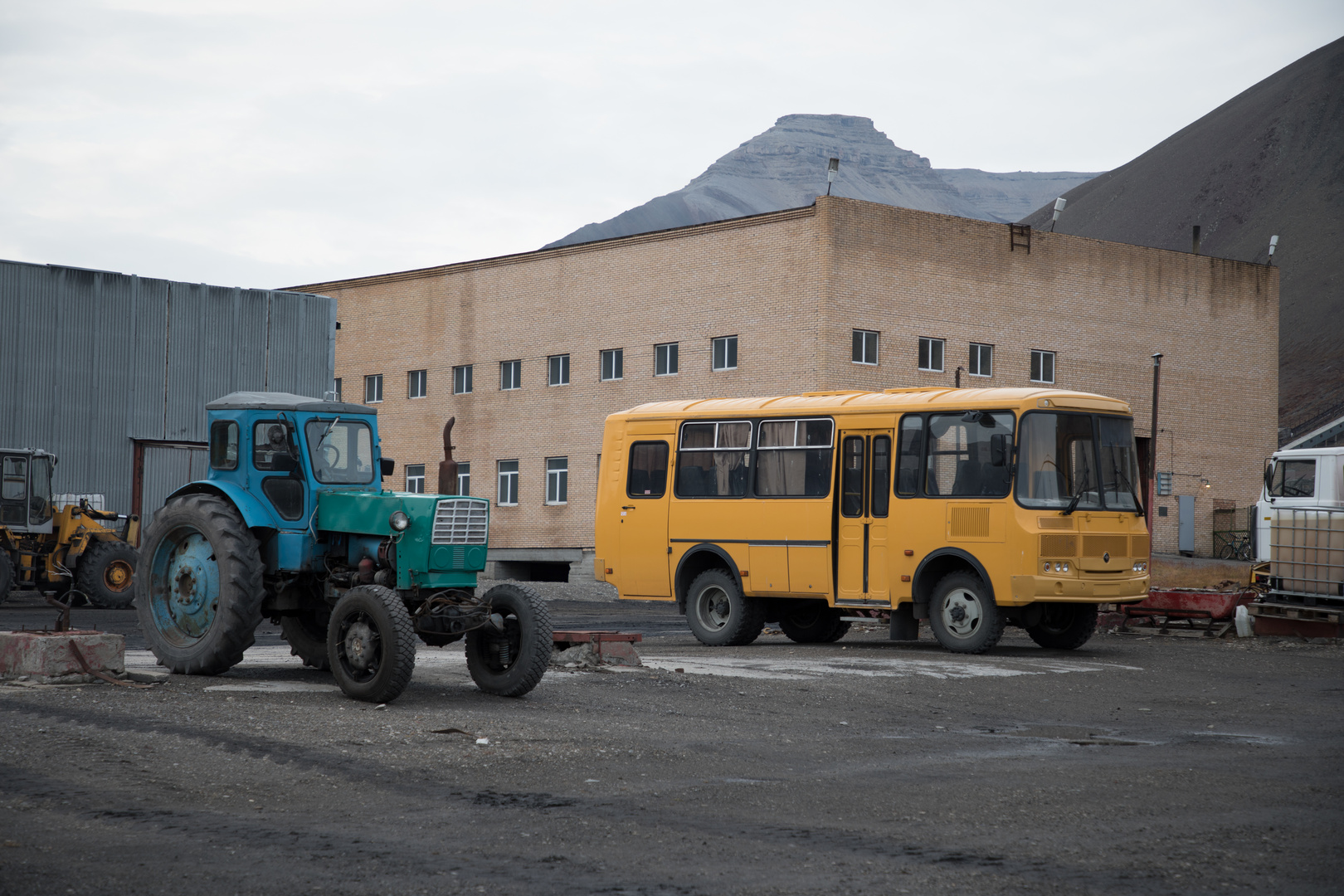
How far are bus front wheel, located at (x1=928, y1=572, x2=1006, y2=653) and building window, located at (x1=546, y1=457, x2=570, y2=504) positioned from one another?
30794 mm

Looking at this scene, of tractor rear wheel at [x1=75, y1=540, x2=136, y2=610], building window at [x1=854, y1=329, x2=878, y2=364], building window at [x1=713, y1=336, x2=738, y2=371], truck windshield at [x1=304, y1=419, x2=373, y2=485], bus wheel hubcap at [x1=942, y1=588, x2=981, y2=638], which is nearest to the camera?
truck windshield at [x1=304, y1=419, x2=373, y2=485]

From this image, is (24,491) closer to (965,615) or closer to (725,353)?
(965,615)

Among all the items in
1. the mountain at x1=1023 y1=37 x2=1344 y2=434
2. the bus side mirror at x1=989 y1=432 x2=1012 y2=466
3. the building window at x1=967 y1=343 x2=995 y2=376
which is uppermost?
the mountain at x1=1023 y1=37 x2=1344 y2=434

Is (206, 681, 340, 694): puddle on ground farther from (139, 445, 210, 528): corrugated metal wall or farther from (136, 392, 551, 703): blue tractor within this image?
(139, 445, 210, 528): corrugated metal wall

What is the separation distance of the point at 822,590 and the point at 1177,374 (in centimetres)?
3610

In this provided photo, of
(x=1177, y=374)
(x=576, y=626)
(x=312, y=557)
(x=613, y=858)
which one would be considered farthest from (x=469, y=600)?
(x=1177, y=374)

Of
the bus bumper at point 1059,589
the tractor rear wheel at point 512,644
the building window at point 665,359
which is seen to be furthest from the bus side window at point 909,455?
the building window at point 665,359

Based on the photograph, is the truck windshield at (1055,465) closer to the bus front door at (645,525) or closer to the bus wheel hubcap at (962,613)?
the bus wheel hubcap at (962,613)

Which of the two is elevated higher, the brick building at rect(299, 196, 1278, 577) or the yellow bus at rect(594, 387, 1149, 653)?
the brick building at rect(299, 196, 1278, 577)

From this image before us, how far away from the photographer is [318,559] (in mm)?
12930

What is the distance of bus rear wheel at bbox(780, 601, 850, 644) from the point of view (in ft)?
67.2

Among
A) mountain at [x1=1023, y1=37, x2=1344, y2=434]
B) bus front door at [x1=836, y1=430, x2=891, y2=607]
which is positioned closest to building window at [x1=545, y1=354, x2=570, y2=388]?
bus front door at [x1=836, y1=430, x2=891, y2=607]

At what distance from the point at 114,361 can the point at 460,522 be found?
2418 cm

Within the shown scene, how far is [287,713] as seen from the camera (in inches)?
421
